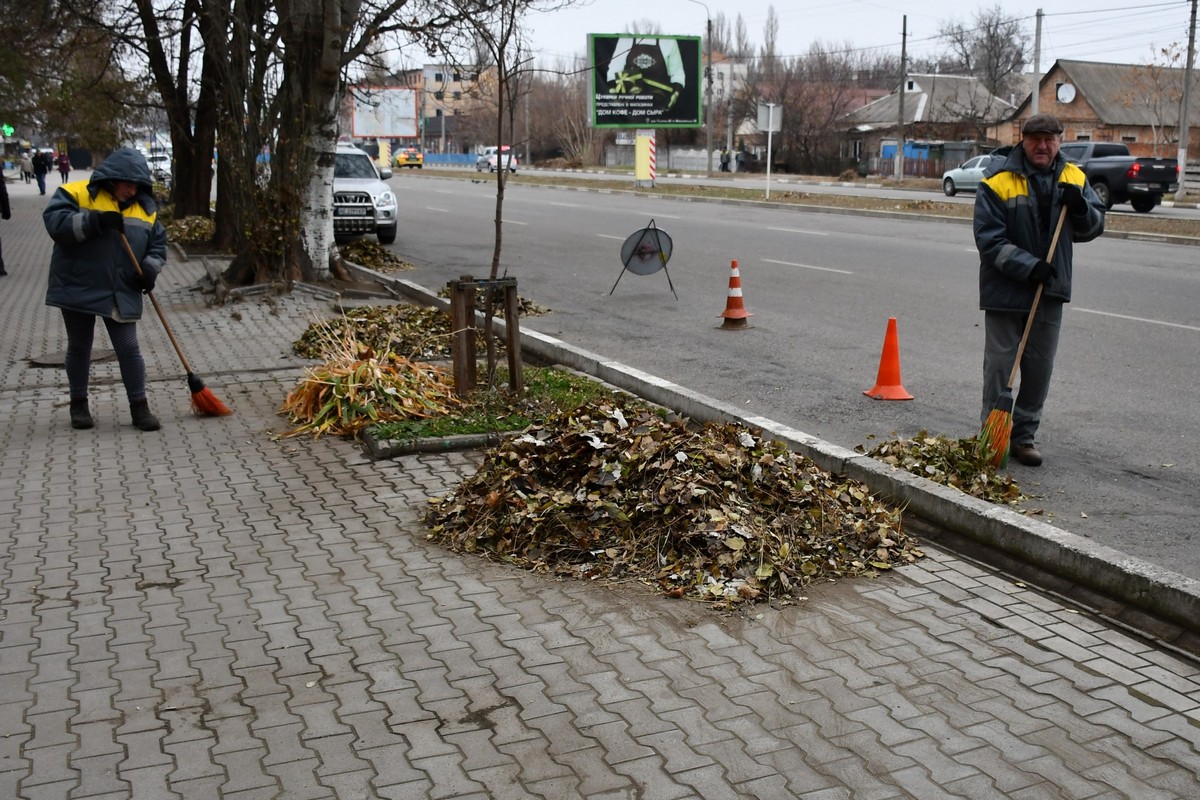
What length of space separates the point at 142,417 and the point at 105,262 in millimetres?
980

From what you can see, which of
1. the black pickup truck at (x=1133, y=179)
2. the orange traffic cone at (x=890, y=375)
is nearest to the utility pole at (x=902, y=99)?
the black pickup truck at (x=1133, y=179)

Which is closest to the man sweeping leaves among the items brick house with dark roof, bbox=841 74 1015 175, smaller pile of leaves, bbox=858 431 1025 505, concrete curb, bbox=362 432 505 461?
smaller pile of leaves, bbox=858 431 1025 505

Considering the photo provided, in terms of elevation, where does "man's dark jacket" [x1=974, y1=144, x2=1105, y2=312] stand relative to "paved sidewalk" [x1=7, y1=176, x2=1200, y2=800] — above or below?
above

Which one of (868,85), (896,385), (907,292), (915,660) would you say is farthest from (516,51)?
(868,85)

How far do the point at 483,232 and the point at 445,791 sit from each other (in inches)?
845

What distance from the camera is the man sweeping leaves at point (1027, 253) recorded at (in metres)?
6.16

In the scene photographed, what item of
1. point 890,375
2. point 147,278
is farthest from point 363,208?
point 890,375

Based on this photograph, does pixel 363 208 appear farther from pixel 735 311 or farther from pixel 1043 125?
pixel 1043 125

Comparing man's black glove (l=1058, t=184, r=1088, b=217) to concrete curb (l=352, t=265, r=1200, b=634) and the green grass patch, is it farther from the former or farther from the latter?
the green grass patch

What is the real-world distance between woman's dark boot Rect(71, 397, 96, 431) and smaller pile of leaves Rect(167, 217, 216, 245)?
14.6 m

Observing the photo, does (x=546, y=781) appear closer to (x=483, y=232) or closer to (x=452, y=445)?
(x=452, y=445)

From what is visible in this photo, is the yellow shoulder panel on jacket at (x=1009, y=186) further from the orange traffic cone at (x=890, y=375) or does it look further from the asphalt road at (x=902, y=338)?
the orange traffic cone at (x=890, y=375)

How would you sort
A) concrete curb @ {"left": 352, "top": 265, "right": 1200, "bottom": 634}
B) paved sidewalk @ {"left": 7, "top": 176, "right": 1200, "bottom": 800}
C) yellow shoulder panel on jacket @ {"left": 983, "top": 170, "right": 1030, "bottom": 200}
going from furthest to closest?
yellow shoulder panel on jacket @ {"left": 983, "top": 170, "right": 1030, "bottom": 200}
concrete curb @ {"left": 352, "top": 265, "right": 1200, "bottom": 634}
paved sidewalk @ {"left": 7, "top": 176, "right": 1200, "bottom": 800}

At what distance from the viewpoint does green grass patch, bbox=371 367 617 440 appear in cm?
705
